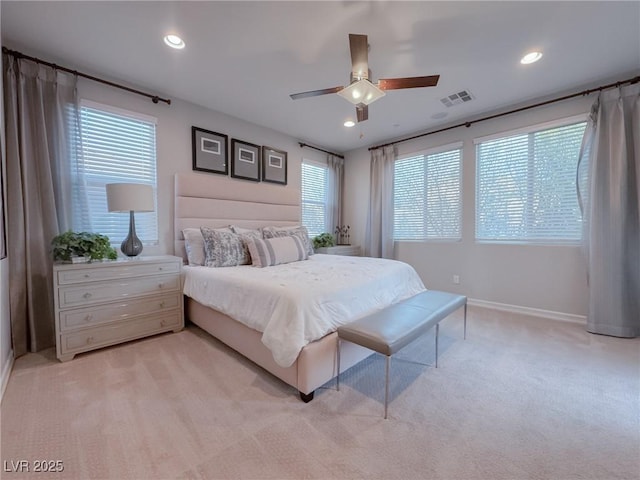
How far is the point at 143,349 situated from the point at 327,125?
3.63m

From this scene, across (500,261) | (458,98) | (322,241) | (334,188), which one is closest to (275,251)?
(322,241)

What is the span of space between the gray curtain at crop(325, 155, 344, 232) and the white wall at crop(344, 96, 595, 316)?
1.24 meters

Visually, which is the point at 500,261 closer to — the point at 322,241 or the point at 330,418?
the point at 322,241

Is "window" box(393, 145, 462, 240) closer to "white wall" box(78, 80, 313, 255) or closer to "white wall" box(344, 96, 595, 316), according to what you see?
"white wall" box(344, 96, 595, 316)

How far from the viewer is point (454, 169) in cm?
399

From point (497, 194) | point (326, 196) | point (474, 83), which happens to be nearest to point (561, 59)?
point (474, 83)

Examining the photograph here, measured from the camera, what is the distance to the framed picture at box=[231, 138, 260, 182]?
3.73m

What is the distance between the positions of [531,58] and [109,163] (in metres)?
4.30

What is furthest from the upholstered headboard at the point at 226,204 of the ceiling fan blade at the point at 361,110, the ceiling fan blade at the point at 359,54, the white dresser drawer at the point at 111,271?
the ceiling fan blade at the point at 359,54

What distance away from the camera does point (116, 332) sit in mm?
2400

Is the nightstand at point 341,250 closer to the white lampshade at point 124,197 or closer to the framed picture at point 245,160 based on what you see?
the framed picture at point 245,160

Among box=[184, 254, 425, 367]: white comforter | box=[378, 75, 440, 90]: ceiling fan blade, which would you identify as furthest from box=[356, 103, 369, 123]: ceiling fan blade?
box=[184, 254, 425, 367]: white comforter

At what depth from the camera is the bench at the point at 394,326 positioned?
5.19 feet

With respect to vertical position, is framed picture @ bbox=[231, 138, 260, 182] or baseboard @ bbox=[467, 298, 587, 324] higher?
framed picture @ bbox=[231, 138, 260, 182]
